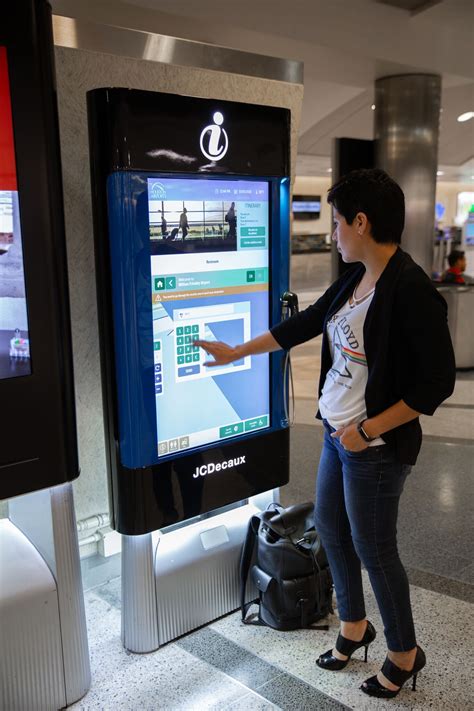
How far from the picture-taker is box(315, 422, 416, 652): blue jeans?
1.93m

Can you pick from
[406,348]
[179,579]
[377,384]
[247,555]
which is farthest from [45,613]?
[406,348]

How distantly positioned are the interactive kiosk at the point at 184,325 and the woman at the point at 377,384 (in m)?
0.38

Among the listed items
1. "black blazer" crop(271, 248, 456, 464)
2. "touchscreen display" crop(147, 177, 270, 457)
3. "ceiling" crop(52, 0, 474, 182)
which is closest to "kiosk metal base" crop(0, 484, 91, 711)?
"touchscreen display" crop(147, 177, 270, 457)

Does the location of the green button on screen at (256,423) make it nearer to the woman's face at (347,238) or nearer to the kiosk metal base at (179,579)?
the kiosk metal base at (179,579)

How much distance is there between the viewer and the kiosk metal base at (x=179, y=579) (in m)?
2.29

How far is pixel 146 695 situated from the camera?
213 cm

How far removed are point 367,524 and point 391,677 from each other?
57 centimetres

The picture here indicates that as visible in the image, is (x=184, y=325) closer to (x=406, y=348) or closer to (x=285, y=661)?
(x=406, y=348)

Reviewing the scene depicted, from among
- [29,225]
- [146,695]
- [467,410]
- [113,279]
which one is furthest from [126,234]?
[467,410]

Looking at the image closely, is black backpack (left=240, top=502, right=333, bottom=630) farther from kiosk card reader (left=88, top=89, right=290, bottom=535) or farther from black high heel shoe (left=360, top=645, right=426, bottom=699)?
black high heel shoe (left=360, top=645, right=426, bottom=699)

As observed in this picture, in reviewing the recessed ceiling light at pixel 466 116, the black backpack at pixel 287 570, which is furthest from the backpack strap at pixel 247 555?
the recessed ceiling light at pixel 466 116

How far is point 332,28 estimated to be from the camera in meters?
5.02

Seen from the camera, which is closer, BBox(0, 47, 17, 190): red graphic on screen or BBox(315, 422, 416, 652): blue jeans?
BBox(0, 47, 17, 190): red graphic on screen

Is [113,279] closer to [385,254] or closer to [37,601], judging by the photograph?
[385,254]
